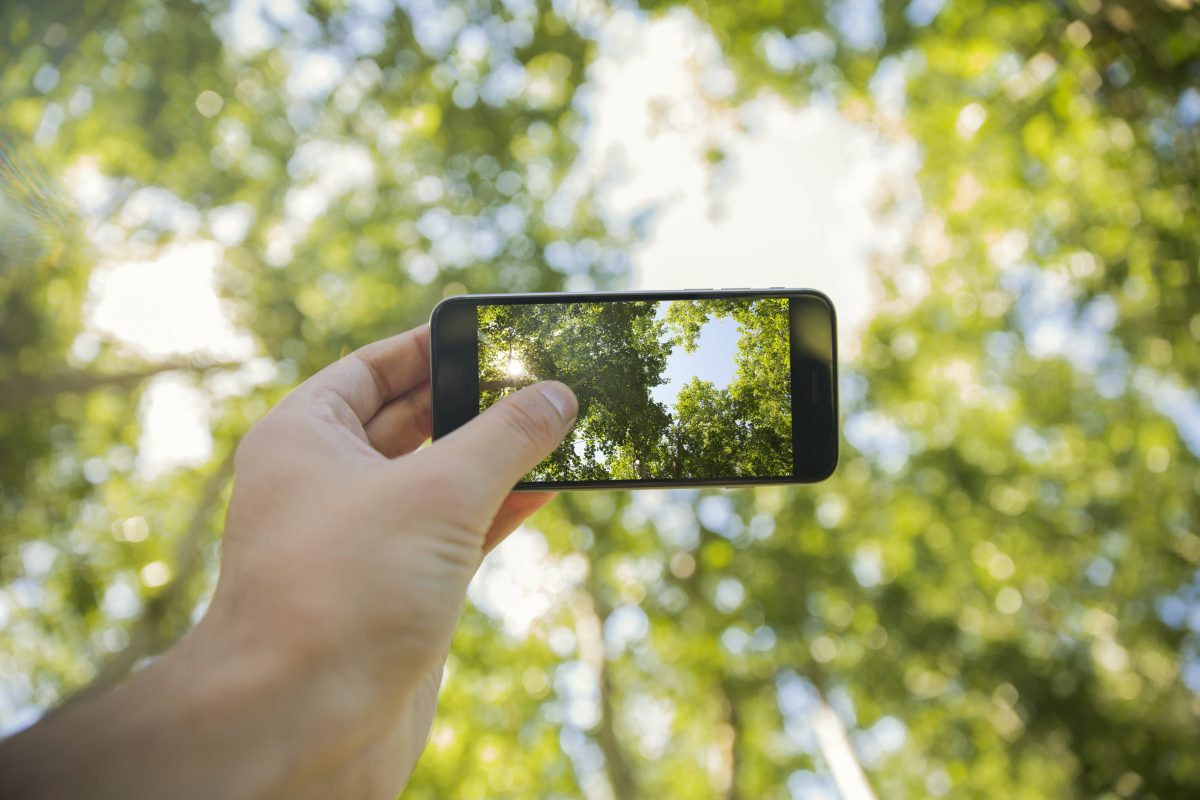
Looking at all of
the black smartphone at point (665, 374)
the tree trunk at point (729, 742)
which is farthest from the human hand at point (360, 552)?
the tree trunk at point (729, 742)

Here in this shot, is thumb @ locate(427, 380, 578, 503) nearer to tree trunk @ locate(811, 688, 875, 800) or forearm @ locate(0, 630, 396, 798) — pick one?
forearm @ locate(0, 630, 396, 798)

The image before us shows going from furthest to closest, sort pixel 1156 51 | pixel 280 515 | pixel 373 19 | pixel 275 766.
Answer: pixel 373 19 < pixel 1156 51 < pixel 280 515 < pixel 275 766

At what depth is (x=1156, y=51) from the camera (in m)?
4.75

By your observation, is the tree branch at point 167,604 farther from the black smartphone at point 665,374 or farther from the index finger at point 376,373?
the black smartphone at point 665,374

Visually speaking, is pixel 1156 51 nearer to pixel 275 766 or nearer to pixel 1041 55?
pixel 1041 55

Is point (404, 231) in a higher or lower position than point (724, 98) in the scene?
lower

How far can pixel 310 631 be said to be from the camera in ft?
4.00

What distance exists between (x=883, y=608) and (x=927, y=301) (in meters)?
2.69

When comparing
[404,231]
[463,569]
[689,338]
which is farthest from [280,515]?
[404,231]

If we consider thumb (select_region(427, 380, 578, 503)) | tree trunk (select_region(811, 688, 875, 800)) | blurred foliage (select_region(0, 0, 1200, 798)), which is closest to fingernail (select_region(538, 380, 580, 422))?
thumb (select_region(427, 380, 578, 503))

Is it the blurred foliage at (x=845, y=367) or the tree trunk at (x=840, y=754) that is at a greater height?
the blurred foliage at (x=845, y=367)

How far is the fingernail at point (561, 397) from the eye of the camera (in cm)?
173

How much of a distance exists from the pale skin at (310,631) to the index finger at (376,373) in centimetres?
5

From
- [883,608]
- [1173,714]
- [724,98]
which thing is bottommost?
[1173,714]
